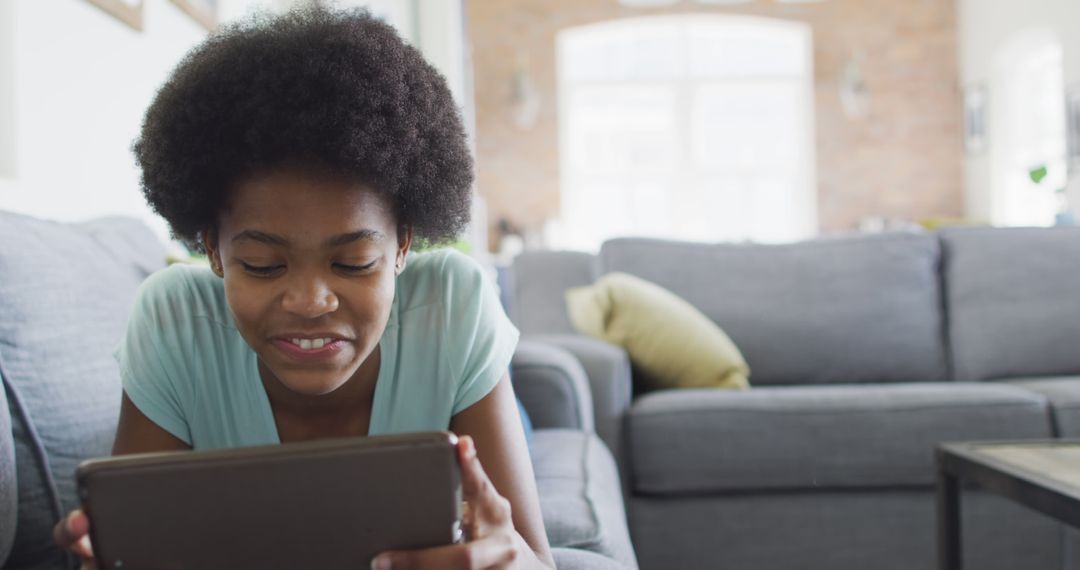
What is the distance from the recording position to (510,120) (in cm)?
813

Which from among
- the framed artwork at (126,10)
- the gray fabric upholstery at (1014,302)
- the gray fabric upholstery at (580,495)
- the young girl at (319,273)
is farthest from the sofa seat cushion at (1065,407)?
the framed artwork at (126,10)

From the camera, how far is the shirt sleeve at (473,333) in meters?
1.04

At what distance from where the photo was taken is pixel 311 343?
0.91m

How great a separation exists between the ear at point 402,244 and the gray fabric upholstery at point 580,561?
1.18ft

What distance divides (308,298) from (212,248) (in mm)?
187

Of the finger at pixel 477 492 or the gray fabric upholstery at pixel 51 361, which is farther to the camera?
the gray fabric upholstery at pixel 51 361

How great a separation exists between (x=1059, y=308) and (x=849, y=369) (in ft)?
1.92

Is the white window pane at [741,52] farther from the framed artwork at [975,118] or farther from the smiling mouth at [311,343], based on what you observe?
the smiling mouth at [311,343]

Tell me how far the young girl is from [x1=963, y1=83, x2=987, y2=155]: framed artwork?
7326 millimetres

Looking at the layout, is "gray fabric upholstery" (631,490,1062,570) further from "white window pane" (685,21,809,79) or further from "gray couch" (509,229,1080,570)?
"white window pane" (685,21,809,79)

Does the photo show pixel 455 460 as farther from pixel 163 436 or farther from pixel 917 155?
pixel 917 155

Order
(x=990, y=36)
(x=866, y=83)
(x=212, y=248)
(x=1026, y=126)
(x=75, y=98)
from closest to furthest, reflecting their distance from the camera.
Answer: (x=212, y=248)
(x=75, y=98)
(x=1026, y=126)
(x=990, y=36)
(x=866, y=83)

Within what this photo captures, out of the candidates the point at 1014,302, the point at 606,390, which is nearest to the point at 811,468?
the point at 606,390

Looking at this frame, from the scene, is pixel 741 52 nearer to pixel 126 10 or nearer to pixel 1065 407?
pixel 1065 407
